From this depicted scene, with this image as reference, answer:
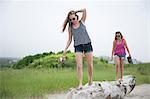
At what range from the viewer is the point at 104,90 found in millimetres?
3400

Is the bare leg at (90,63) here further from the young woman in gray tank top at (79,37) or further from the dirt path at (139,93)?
the dirt path at (139,93)

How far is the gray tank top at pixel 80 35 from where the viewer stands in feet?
11.1

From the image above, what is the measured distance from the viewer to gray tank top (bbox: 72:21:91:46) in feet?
Answer: 11.1

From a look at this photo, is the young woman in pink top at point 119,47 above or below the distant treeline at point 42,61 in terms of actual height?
above

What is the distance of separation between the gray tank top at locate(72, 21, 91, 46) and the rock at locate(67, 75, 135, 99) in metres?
0.35

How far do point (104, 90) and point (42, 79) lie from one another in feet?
1.81

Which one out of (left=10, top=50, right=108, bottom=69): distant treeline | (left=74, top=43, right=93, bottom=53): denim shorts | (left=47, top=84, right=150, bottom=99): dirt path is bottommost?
(left=47, top=84, right=150, bottom=99): dirt path

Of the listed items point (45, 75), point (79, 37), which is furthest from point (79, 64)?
point (45, 75)

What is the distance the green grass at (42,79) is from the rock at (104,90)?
0.10 meters

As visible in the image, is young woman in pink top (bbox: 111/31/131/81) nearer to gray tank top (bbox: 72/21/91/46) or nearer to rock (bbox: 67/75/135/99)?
rock (bbox: 67/75/135/99)

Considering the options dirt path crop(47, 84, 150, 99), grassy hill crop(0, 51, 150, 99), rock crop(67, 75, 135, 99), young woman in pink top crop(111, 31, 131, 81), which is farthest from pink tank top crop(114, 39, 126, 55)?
dirt path crop(47, 84, 150, 99)

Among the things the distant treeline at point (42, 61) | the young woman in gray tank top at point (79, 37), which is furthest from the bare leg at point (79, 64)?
the distant treeline at point (42, 61)

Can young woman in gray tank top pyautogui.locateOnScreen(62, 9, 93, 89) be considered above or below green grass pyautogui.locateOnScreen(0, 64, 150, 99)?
above

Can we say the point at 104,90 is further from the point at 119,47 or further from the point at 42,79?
the point at 42,79
